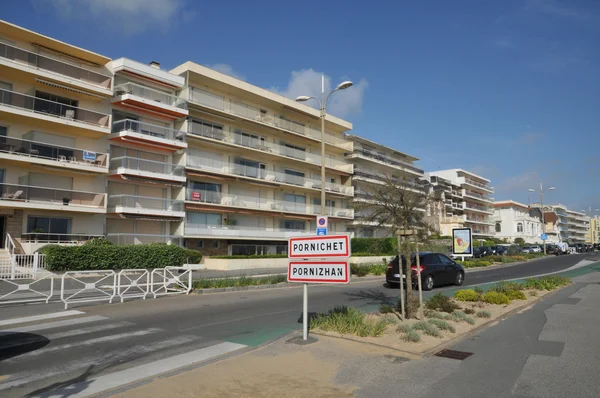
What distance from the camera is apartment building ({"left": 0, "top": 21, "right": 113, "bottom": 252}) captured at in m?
25.8

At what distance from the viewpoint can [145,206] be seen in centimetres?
3172

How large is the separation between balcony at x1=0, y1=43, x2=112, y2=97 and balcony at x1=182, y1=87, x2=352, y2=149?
6.86 metres

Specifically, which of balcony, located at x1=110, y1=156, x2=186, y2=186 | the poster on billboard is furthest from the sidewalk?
balcony, located at x1=110, y1=156, x2=186, y2=186

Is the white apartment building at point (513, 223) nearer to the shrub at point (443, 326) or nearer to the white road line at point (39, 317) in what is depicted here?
the shrub at point (443, 326)

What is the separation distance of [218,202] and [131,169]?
8.51m

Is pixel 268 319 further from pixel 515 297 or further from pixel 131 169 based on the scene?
pixel 131 169

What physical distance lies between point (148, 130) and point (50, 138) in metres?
6.50

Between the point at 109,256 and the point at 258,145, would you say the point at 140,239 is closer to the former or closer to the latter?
the point at 109,256

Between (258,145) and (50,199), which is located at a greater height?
(258,145)

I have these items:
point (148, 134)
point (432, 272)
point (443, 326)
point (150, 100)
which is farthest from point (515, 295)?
point (150, 100)

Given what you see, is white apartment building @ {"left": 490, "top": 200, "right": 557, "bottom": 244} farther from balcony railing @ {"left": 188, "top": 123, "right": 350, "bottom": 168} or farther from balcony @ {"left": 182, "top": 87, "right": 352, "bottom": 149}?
balcony @ {"left": 182, "top": 87, "right": 352, "bottom": 149}

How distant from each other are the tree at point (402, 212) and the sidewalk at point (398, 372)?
2510 millimetres

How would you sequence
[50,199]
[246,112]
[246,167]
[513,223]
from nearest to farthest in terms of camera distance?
[50,199]
[246,167]
[246,112]
[513,223]

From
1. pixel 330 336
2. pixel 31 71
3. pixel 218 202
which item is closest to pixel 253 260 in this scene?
pixel 218 202
